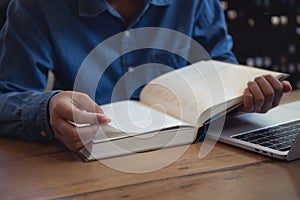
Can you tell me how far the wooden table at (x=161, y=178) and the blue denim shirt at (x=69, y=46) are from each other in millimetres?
99

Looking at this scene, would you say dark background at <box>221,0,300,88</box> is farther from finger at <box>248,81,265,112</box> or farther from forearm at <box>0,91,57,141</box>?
forearm at <box>0,91,57,141</box>

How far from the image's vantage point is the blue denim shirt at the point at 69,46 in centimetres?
76

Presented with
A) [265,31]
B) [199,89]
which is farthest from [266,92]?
[265,31]

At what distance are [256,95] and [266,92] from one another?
20 mm

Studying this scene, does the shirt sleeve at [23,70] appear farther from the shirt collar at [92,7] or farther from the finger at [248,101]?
the finger at [248,101]

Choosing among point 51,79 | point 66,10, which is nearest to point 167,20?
point 66,10

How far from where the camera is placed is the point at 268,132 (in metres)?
0.71

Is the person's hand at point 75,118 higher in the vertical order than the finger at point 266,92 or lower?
higher

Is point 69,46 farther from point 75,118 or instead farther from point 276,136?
point 276,136

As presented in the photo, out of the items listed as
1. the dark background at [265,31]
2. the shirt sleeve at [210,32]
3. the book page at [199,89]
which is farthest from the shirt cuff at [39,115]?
Answer: the dark background at [265,31]

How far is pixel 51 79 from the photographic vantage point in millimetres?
1125

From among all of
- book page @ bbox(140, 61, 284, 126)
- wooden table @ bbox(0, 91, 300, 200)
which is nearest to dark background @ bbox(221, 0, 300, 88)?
book page @ bbox(140, 61, 284, 126)

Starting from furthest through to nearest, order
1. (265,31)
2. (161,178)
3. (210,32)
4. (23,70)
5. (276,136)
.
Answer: (265,31) → (210,32) → (23,70) → (276,136) → (161,178)

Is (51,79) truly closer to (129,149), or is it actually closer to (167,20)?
(167,20)
